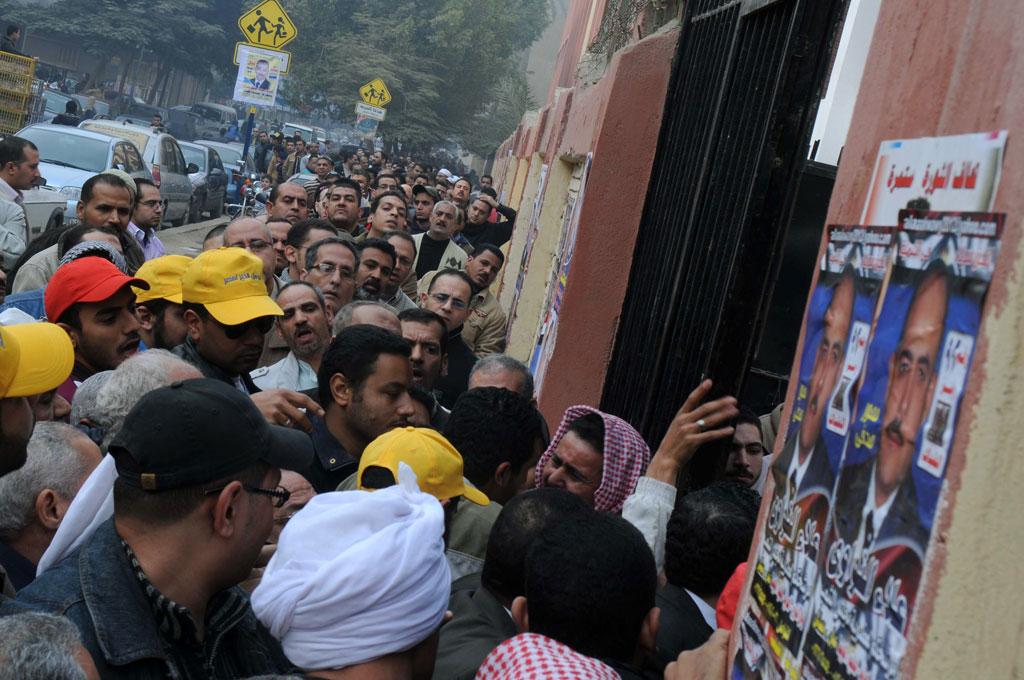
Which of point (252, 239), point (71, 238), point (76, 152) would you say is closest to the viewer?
point (71, 238)

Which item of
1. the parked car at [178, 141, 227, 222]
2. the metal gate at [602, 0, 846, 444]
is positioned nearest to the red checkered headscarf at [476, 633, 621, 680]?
the metal gate at [602, 0, 846, 444]

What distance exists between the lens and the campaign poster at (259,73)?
21.7 meters

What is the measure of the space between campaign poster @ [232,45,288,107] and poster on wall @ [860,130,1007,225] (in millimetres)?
20097

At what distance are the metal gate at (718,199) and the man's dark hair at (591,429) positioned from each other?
45cm

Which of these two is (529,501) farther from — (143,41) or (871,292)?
(143,41)

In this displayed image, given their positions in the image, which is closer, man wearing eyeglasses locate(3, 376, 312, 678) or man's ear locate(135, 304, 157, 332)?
man wearing eyeglasses locate(3, 376, 312, 678)

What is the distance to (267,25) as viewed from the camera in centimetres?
2050

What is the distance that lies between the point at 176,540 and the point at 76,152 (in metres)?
16.4

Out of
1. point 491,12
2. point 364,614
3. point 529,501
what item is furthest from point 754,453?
point 491,12

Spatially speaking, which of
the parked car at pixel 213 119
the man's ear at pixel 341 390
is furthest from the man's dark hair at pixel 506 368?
the parked car at pixel 213 119

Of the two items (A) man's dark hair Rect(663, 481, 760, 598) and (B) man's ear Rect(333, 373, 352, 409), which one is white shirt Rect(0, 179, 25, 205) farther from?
(A) man's dark hair Rect(663, 481, 760, 598)

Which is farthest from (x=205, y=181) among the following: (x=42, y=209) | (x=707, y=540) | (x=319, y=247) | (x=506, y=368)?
(x=707, y=540)

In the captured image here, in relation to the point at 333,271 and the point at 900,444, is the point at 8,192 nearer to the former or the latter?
the point at 333,271

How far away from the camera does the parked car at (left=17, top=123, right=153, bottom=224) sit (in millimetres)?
16859
